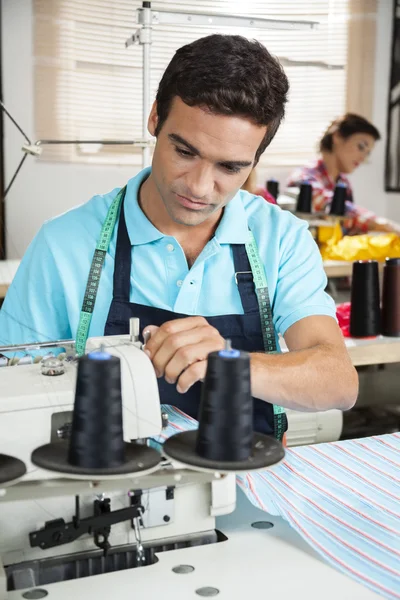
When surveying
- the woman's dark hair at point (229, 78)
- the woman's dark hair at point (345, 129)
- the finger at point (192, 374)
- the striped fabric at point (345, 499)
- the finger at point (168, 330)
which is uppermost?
the woman's dark hair at point (345, 129)

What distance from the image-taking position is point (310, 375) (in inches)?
72.1

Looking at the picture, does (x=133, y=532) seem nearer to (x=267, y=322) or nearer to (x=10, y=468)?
(x=10, y=468)

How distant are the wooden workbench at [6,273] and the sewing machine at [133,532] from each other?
2263 mm

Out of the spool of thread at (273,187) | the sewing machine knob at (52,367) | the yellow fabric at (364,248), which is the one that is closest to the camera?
the sewing machine knob at (52,367)

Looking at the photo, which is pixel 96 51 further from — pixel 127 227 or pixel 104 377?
pixel 104 377

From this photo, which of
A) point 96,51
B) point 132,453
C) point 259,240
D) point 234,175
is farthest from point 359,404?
point 132,453

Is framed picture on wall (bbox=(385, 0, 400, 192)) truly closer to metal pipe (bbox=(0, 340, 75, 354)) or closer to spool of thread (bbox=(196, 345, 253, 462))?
metal pipe (bbox=(0, 340, 75, 354))

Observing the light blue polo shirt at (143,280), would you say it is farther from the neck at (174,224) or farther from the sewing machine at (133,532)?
the sewing machine at (133,532)

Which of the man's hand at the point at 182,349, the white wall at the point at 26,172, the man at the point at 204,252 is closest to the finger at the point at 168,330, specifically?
the man's hand at the point at 182,349

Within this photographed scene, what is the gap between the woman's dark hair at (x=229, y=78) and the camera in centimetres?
184

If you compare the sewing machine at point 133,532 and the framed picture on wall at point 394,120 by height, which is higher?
the framed picture on wall at point 394,120

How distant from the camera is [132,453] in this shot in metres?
1.15

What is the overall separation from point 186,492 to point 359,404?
11.5 feet

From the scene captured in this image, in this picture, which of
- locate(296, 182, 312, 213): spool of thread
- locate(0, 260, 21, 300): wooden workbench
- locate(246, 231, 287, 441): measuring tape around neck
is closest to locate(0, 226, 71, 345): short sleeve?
locate(246, 231, 287, 441): measuring tape around neck
